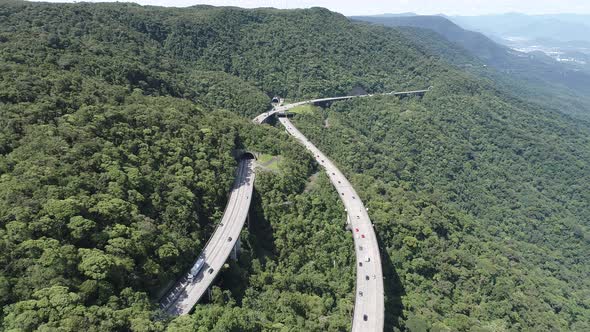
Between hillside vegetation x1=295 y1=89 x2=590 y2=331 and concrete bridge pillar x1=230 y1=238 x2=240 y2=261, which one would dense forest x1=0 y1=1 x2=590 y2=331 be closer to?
hillside vegetation x1=295 y1=89 x2=590 y2=331

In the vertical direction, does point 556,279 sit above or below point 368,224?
below

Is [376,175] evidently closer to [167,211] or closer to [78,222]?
[167,211]

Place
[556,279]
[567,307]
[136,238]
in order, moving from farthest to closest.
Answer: [556,279] < [567,307] < [136,238]

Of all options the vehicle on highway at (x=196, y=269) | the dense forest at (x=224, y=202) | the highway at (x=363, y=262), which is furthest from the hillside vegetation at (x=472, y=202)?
the vehicle on highway at (x=196, y=269)

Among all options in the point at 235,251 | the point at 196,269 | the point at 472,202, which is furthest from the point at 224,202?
the point at 472,202

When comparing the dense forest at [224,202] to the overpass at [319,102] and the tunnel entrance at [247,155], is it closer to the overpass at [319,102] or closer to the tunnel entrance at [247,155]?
the tunnel entrance at [247,155]

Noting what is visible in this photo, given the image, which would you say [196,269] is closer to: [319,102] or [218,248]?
[218,248]

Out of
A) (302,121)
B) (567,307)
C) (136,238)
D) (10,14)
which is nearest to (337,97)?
(302,121)
